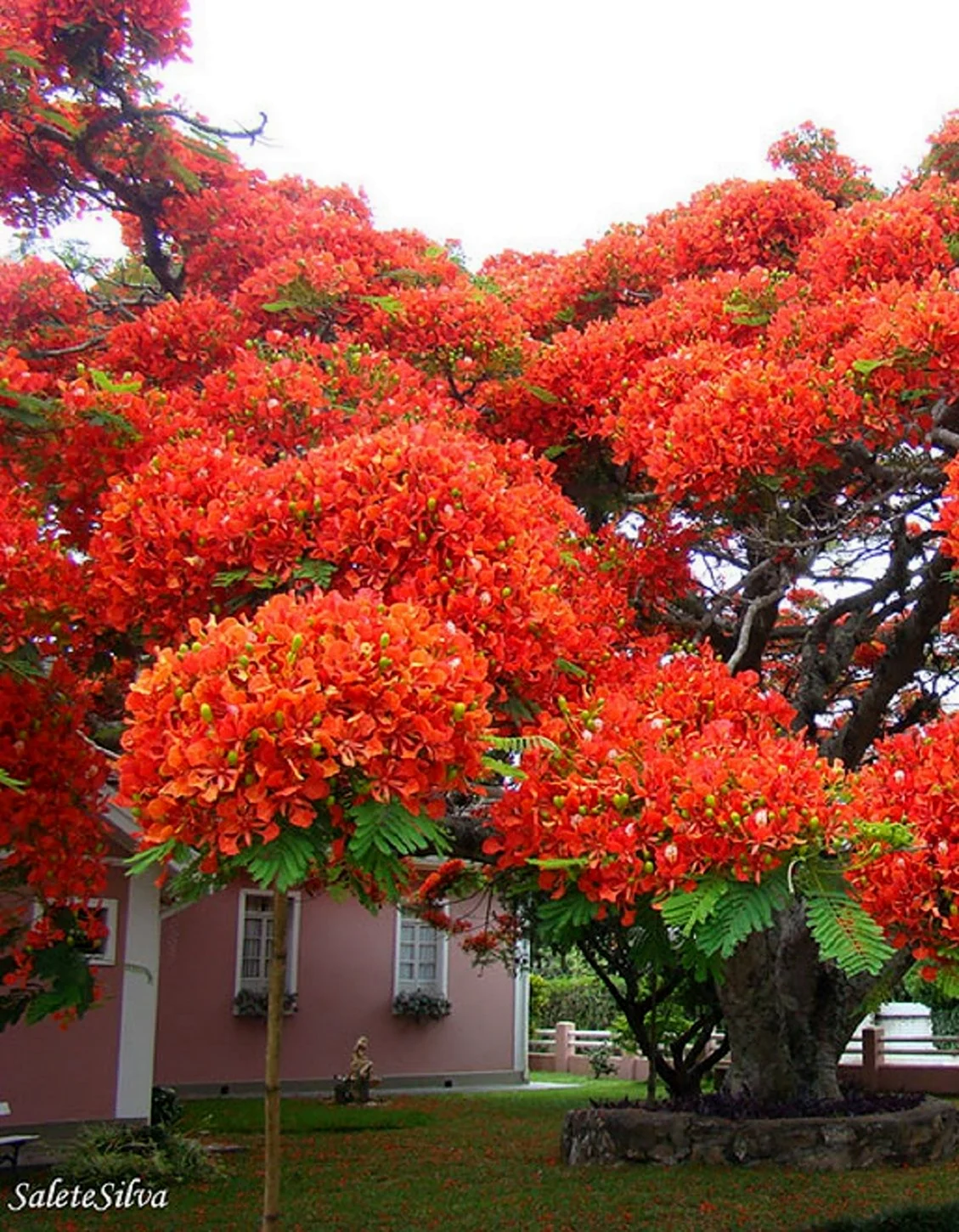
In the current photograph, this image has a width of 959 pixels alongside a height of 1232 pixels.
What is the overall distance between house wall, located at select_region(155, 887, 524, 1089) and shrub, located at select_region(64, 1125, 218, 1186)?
12.3 feet

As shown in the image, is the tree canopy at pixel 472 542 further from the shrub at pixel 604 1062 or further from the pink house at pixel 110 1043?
the shrub at pixel 604 1062

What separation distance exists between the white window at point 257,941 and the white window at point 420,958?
1720 millimetres

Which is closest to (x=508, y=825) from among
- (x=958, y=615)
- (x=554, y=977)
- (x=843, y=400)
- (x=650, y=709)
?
(x=650, y=709)

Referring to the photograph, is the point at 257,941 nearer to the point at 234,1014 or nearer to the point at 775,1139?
the point at 234,1014

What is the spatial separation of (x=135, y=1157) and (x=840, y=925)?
7.26 m

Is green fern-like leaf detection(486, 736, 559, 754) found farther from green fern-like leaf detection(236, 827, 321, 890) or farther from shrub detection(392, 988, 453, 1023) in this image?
shrub detection(392, 988, 453, 1023)

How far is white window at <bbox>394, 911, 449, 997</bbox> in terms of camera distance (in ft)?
56.5

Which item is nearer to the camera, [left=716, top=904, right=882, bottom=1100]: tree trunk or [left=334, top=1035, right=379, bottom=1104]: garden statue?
[left=716, top=904, right=882, bottom=1100]: tree trunk

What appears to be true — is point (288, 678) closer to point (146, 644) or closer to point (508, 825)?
point (508, 825)

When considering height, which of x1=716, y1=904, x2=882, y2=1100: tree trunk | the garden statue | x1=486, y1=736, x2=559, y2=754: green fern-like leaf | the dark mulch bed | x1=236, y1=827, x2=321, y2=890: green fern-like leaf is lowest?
the garden statue

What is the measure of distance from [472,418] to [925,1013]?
1793cm

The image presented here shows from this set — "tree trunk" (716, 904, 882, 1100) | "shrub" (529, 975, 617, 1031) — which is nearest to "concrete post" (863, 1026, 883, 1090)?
"tree trunk" (716, 904, 882, 1100)

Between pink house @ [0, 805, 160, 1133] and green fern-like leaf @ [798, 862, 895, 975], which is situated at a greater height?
green fern-like leaf @ [798, 862, 895, 975]
